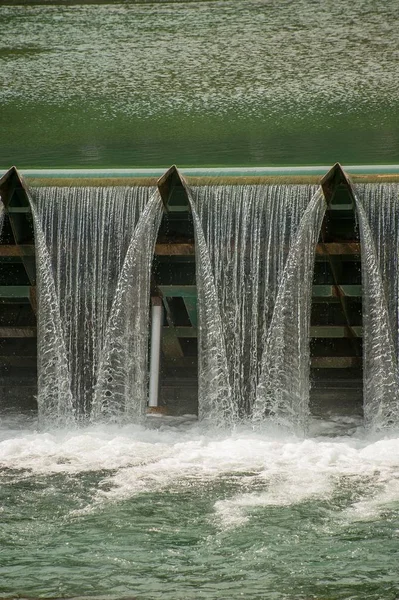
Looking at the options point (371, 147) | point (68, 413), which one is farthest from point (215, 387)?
point (371, 147)

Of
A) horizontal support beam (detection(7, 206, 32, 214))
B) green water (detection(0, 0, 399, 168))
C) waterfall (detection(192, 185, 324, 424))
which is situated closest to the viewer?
waterfall (detection(192, 185, 324, 424))

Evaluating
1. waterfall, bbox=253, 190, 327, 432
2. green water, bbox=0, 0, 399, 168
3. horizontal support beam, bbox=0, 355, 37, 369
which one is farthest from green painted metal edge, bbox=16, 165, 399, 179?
horizontal support beam, bbox=0, 355, 37, 369

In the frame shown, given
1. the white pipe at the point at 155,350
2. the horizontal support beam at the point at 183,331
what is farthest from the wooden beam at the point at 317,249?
the horizontal support beam at the point at 183,331

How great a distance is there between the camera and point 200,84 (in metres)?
19.2

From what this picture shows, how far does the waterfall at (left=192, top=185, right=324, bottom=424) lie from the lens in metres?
12.5

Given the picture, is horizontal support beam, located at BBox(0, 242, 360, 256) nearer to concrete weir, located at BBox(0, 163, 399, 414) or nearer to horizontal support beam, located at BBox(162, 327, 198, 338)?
concrete weir, located at BBox(0, 163, 399, 414)

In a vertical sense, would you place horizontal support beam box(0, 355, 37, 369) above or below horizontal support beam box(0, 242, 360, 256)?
below

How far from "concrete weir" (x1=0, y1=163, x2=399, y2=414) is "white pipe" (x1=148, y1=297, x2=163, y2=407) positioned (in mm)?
50

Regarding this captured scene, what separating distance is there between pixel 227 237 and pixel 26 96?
7409 millimetres

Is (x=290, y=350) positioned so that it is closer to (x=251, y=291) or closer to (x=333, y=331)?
(x=251, y=291)

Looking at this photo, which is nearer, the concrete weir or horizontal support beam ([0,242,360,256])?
the concrete weir

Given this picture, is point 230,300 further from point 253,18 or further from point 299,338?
point 253,18

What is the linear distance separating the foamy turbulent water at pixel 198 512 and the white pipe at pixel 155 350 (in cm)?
48

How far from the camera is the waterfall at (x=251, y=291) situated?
1254 cm
